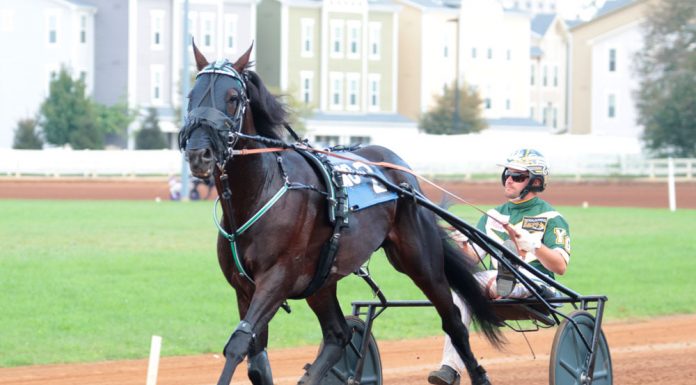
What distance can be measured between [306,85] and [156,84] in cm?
768

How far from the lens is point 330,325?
21.0 feet

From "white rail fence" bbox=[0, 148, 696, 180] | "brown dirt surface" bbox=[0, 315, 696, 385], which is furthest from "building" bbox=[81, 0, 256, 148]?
"brown dirt surface" bbox=[0, 315, 696, 385]

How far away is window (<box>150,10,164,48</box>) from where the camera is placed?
53875 millimetres

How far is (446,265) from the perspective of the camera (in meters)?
6.86

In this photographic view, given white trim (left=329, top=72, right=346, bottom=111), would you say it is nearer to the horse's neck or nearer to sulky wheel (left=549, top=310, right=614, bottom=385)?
sulky wheel (left=549, top=310, right=614, bottom=385)

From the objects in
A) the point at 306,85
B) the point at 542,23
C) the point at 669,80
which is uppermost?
the point at 542,23

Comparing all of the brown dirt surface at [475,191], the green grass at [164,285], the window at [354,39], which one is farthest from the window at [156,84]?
the green grass at [164,285]

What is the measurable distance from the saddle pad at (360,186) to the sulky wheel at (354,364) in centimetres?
81

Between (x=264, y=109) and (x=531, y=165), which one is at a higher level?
(x=264, y=109)

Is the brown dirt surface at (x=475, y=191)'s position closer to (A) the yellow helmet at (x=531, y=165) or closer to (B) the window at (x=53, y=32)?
(B) the window at (x=53, y=32)

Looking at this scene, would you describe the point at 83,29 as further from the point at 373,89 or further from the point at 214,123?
the point at 214,123

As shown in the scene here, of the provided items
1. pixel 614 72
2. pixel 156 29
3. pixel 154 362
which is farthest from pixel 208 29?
pixel 154 362

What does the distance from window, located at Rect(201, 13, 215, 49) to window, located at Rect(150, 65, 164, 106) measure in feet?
7.84

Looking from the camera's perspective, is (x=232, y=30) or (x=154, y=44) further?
(x=232, y=30)
